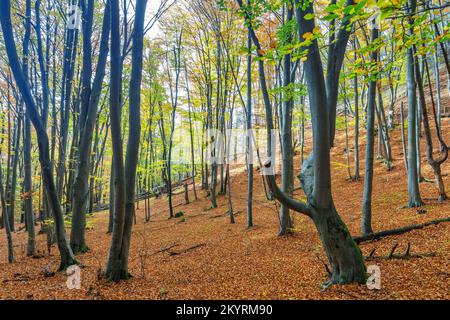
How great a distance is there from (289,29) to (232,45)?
316 inches

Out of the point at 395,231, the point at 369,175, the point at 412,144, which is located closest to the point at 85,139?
the point at 369,175

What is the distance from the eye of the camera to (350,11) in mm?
2174

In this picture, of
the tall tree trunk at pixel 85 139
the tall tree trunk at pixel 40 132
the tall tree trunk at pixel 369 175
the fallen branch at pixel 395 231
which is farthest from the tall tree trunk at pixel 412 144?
the tall tree trunk at pixel 40 132

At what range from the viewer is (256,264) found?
18.7 ft

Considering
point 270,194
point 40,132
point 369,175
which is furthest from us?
point 270,194

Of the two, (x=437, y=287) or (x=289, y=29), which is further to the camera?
(x=289, y=29)

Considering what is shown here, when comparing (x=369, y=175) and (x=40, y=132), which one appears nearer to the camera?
(x=40, y=132)

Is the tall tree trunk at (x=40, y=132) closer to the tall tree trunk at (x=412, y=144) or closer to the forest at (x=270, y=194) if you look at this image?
the forest at (x=270, y=194)

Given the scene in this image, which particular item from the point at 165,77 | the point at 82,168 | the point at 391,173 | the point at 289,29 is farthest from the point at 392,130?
the point at 82,168

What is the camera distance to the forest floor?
150 inches

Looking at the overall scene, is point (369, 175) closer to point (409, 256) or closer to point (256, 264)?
point (409, 256)

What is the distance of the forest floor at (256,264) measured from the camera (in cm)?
380

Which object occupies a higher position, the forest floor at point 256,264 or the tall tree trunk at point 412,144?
the tall tree trunk at point 412,144
